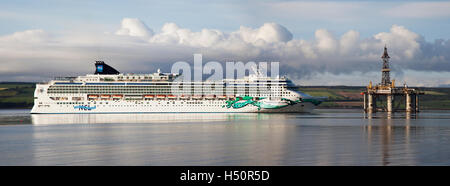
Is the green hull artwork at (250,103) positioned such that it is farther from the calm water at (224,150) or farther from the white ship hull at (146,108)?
the calm water at (224,150)

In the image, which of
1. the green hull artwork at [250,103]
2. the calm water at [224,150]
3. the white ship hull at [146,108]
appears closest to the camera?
the calm water at [224,150]

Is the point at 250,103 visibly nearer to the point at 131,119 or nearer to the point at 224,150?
the point at 131,119

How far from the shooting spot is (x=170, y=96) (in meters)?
99.1

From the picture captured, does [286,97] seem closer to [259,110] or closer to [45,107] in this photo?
[259,110]

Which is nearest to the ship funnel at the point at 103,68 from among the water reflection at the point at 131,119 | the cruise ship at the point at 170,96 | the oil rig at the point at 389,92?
the cruise ship at the point at 170,96

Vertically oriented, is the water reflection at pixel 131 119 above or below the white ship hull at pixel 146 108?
below

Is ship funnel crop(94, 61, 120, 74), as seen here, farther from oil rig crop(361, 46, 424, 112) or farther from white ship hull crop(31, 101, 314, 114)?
oil rig crop(361, 46, 424, 112)

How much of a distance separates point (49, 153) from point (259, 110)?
67973mm

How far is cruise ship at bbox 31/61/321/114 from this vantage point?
318 feet

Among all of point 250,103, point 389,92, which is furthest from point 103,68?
point 389,92

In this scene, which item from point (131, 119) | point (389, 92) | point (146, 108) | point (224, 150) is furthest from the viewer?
point (389, 92)

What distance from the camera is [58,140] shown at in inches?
1561

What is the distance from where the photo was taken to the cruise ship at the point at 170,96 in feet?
318
